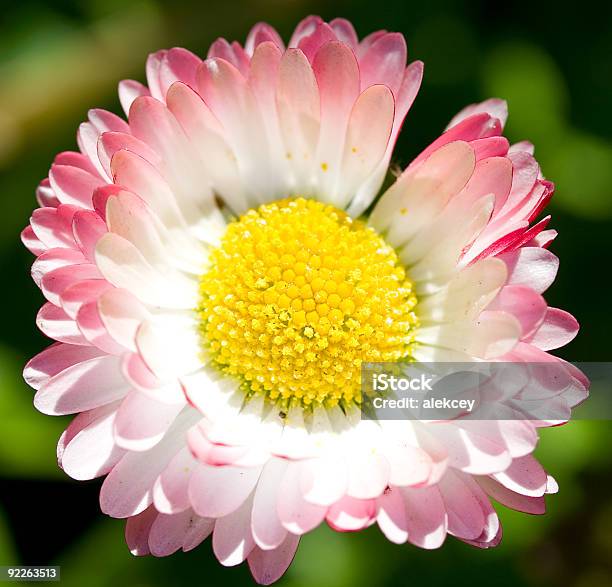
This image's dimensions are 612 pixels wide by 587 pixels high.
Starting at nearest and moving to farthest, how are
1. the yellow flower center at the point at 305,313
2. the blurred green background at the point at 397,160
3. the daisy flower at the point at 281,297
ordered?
the daisy flower at the point at 281,297, the yellow flower center at the point at 305,313, the blurred green background at the point at 397,160

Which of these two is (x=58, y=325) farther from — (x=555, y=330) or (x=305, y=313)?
(x=555, y=330)

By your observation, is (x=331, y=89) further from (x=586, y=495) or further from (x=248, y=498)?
(x=586, y=495)

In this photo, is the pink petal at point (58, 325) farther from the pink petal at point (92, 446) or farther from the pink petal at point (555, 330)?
the pink petal at point (555, 330)

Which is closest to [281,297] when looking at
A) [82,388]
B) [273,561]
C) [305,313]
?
[305,313]

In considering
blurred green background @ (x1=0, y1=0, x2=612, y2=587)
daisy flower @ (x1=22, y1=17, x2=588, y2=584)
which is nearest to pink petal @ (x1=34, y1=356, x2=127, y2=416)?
daisy flower @ (x1=22, y1=17, x2=588, y2=584)

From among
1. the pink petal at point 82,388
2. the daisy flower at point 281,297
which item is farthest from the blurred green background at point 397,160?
the pink petal at point 82,388

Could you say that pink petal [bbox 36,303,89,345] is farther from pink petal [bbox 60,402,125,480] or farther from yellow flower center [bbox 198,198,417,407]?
yellow flower center [bbox 198,198,417,407]

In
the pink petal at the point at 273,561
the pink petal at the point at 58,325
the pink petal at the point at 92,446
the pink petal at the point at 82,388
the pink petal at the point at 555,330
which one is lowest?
the pink petal at the point at 273,561
